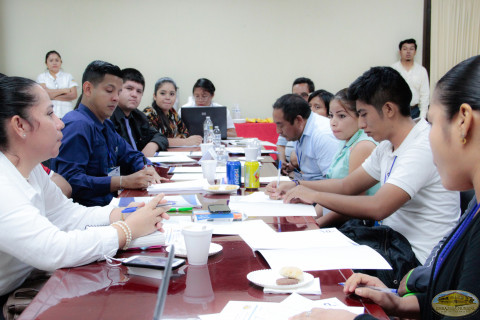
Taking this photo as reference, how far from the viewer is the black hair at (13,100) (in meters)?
1.28

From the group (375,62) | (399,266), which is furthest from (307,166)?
(375,62)

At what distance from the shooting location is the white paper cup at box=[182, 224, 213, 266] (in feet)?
3.53

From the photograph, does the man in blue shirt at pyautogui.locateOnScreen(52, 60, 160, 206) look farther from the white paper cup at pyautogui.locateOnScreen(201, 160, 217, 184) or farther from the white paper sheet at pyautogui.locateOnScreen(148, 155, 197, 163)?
the white paper sheet at pyautogui.locateOnScreen(148, 155, 197, 163)

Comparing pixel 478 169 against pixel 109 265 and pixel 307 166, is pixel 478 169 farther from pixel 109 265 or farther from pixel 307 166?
pixel 307 166

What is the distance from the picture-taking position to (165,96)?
4449mm

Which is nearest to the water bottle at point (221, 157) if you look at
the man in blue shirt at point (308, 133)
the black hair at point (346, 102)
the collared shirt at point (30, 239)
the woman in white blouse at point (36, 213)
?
the man in blue shirt at point (308, 133)

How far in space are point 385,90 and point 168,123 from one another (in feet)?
9.82

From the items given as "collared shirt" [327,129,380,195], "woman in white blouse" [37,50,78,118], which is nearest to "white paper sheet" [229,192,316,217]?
"collared shirt" [327,129,380,195]

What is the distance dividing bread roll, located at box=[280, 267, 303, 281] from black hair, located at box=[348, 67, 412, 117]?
3.40ft

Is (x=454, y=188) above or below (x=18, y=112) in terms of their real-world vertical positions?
below

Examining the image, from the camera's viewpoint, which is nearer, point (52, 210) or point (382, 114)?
point (52, 210)

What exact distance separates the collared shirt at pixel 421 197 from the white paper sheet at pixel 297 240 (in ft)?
1.50

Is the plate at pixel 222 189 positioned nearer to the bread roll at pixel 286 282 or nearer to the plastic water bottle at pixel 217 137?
the bread roll at pixel 286 282

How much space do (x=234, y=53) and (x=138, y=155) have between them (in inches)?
179
